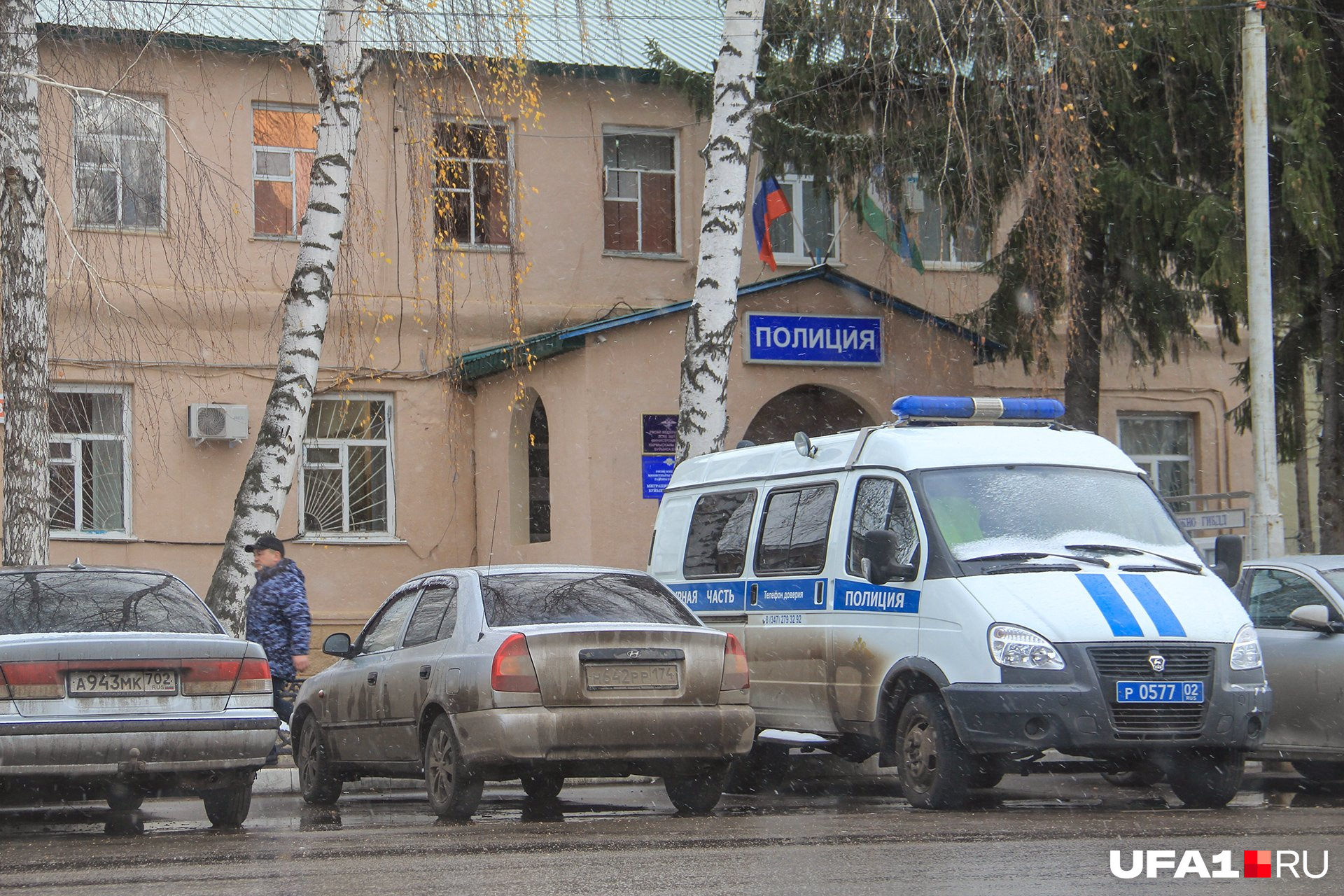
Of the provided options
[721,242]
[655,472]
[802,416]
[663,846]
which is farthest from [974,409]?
[802,416]

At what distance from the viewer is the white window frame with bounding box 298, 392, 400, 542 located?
20266 mm

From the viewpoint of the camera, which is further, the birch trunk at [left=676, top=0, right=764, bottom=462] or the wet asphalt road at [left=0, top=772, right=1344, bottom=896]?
the birch trunk at [left=676, top=0, right=764, bottom=462]

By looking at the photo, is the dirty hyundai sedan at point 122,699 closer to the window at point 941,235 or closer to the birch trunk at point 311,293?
the birch trunk at point 311,293

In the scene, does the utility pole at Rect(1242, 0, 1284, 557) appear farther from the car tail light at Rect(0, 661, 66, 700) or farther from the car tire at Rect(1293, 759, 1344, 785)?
the car tail light at Rect(0, 661, 66, 700)

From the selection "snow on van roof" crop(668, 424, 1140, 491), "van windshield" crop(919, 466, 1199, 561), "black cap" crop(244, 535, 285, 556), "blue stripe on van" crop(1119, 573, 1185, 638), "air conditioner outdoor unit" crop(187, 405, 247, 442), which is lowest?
"blue stripe on van" crop(1119, 573, 1185, 638)

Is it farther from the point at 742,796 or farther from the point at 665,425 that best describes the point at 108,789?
the point at 665,425

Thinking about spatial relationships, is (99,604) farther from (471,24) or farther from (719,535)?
(471,24)

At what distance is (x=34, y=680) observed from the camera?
336 inches

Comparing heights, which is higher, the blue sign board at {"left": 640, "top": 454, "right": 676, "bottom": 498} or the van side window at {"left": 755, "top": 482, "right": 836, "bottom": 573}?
the blue sign board at {"left": 640, "top": 454, "right": 676, "bottom": 498}

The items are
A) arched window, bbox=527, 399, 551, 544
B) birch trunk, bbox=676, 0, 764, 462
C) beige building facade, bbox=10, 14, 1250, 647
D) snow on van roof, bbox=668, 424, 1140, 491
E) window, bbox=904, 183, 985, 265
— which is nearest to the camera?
snow on van roof, bbox=668, 424, 1140, 491

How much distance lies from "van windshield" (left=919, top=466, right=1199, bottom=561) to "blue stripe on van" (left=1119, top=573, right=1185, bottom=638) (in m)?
0.48

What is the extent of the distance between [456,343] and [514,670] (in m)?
9.24

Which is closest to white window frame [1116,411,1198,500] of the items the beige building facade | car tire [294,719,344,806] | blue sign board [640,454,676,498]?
the beige building facade

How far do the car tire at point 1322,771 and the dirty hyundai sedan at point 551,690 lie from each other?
4410 millimetres
